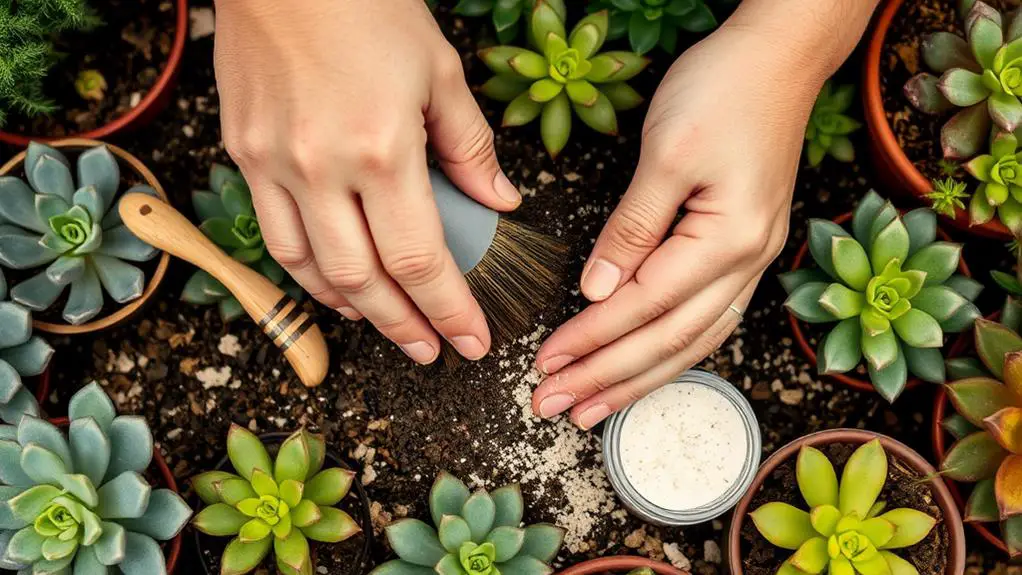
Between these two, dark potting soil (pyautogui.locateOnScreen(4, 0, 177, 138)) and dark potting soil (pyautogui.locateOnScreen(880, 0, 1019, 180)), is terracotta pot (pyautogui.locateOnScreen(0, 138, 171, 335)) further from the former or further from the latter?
dark potting soil (pyautogui.locateOnScreen(880, 0, 1019, 180))

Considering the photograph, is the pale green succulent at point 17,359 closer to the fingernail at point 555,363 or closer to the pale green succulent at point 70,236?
the pale green succulent at point 70,236

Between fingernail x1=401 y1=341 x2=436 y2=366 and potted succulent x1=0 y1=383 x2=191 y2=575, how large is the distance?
1.35 ft

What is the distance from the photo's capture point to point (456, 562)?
1.38 metres

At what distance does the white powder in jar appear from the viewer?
58.5 inches

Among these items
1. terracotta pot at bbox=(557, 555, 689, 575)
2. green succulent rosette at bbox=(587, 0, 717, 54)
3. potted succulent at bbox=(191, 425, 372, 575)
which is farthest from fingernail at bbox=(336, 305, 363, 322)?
green succulent rosette at bbox=(587, 0, 717, 54)

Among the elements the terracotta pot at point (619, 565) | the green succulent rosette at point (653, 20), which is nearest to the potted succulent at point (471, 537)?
the terracotta pot at point (619, 565)

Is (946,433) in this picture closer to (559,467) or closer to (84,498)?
(559,467)

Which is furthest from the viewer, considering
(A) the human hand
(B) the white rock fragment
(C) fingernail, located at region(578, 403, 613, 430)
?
(B) the white rock fragment

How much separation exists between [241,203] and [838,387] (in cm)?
116

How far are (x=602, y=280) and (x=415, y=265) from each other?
308mm

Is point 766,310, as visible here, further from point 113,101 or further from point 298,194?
point 113,101

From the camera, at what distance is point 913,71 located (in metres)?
1.61

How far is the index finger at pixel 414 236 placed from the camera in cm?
111

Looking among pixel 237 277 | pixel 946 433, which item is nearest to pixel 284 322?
pixel 237 277
